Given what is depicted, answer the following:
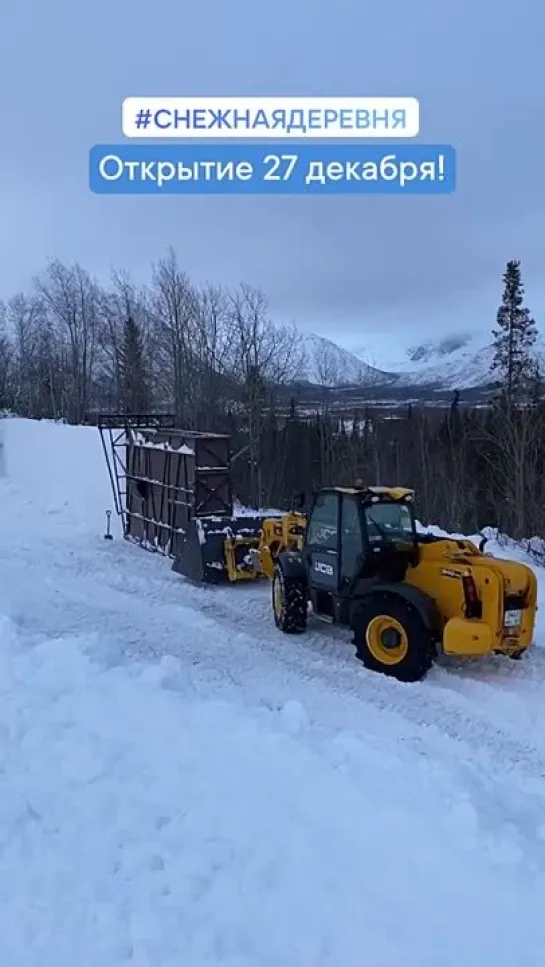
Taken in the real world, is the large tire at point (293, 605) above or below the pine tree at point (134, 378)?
below

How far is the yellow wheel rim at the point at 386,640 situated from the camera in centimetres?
764

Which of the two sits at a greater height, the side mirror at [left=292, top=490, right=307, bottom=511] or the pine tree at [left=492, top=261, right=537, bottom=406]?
the pine tree at [left=492, top=261, right=537, bottom=406]

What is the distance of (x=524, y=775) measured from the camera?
5535 mm

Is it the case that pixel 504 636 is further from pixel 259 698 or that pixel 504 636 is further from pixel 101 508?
pixel 101 508

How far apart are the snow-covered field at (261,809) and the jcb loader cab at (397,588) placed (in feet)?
1.31

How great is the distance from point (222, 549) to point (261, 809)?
7368 mm

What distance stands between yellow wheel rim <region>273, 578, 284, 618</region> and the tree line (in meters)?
20.3

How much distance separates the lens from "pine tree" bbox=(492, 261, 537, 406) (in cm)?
3841

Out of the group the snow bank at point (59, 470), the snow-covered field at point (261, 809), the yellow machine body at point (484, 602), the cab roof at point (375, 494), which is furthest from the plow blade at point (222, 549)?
the snow bank at point (59, 470)

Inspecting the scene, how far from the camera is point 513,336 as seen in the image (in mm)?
39125

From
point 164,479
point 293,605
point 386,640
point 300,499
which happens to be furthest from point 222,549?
point 386,640

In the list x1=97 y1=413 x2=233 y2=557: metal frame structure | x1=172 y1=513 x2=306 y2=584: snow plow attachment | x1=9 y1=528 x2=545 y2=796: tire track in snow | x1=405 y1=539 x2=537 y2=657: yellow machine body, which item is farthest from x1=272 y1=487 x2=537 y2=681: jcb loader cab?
x1=97 y1=413 x2=233 y2=557: metal frame structure

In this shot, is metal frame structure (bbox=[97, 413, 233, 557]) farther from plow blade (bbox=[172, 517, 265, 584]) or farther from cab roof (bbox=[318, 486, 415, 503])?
cab roof (bbox=[318, 486, 415, 503])

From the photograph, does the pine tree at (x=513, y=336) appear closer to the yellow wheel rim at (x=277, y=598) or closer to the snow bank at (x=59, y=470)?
the snow bank at (x=59, y=470)
